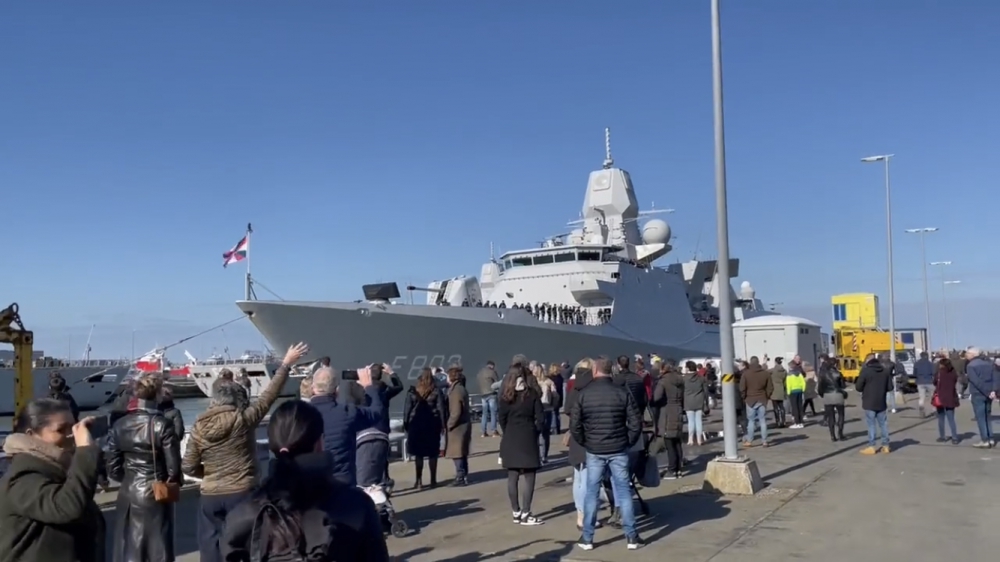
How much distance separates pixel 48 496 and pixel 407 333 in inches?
789

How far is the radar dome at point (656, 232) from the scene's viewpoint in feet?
128

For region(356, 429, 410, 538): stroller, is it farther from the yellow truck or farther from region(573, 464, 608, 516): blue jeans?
the yellow truck

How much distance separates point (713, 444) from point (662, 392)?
377 cm

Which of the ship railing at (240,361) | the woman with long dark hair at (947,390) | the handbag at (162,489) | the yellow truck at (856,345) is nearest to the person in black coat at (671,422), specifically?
the woman with long dark hair at (947,390)

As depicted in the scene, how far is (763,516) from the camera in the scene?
23.1ft

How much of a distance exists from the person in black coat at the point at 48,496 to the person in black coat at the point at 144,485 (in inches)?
77.2

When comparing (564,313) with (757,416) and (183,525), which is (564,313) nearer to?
(757,416)

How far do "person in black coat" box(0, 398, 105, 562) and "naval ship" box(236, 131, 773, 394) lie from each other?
268 inches

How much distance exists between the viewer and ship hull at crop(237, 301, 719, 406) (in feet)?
72.3

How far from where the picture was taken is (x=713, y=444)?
507 inches

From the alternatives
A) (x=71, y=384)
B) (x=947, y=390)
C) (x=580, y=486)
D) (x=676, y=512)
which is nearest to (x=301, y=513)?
(x=580, y=486)

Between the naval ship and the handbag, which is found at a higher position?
the naval ship

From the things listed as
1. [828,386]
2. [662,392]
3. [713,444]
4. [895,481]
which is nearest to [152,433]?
[662,392]

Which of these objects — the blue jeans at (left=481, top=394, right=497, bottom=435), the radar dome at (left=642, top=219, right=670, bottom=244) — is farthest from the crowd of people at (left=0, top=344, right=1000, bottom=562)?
the radar dome at (left=642, top=219, right=670, bottom=244)
